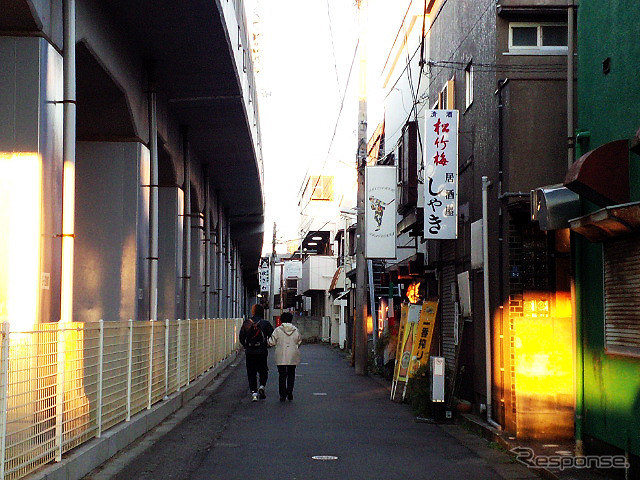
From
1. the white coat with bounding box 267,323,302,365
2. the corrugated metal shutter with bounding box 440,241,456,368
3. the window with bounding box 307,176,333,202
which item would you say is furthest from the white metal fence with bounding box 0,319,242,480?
the window with bounding box 307,176,333,202

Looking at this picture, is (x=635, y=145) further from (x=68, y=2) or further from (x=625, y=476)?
(x=68, y=2)

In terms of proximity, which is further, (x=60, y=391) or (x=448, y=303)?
(x=448, y=303)

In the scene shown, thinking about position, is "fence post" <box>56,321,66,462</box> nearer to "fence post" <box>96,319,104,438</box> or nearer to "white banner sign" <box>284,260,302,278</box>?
"fence post" <box>96,319,104,438</box>

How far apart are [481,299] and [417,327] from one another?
3067 mm

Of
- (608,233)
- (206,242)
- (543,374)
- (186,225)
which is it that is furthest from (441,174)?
(206,242)

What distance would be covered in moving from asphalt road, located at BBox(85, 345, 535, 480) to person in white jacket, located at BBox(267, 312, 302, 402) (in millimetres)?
357

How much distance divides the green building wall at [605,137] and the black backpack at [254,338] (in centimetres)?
894

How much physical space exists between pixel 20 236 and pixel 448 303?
10.2 meters

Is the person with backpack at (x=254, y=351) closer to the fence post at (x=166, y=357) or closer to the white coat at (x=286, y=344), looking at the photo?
the white coat at (x=286, y=344)

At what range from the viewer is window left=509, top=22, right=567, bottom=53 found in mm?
13617

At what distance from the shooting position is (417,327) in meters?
17.4

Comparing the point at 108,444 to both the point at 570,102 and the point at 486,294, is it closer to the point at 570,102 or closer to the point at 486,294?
the point at 486,294

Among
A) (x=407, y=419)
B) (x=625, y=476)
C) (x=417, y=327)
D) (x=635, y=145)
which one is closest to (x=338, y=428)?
(x=407, y=419)

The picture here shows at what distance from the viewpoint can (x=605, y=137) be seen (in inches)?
382
